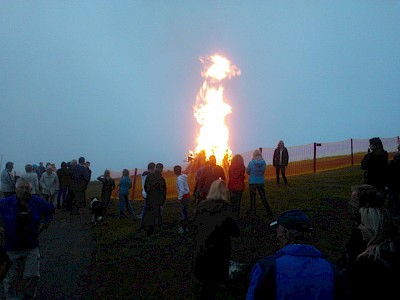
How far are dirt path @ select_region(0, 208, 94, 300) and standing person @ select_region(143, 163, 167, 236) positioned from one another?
1697 mm

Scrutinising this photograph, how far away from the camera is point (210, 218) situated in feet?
19.6

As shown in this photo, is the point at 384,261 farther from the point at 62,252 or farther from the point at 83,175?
the point at 83,175

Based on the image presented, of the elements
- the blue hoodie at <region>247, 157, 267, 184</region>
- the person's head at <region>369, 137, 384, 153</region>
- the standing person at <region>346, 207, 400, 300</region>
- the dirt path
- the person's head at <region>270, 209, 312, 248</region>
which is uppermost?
the person's head at <region>369, 137, 384, 153</region>

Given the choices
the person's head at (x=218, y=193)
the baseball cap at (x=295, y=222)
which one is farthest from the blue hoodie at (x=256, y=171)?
the baseball cap at (x=295, y=222)

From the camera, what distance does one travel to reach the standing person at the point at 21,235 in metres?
6.24

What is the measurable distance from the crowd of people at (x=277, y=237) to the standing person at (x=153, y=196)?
0.09 feet

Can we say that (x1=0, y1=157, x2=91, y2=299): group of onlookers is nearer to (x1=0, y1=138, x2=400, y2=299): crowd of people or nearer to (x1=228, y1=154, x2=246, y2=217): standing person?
(x1=0, y1=138, x2=400, y2=299): crowd of people

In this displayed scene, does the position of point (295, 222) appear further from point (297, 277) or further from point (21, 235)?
point (21, 235)

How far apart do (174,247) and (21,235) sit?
4728mm

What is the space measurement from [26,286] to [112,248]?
4.40 m

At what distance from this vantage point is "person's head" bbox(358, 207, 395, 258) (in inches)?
143

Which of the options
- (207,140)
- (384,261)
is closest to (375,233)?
(384,261)

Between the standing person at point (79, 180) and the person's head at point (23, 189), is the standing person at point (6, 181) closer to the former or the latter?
the standing person at point (79, 180)

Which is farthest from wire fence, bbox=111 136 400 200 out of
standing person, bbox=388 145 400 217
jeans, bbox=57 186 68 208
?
standing person, bbox=388 145 400 217
